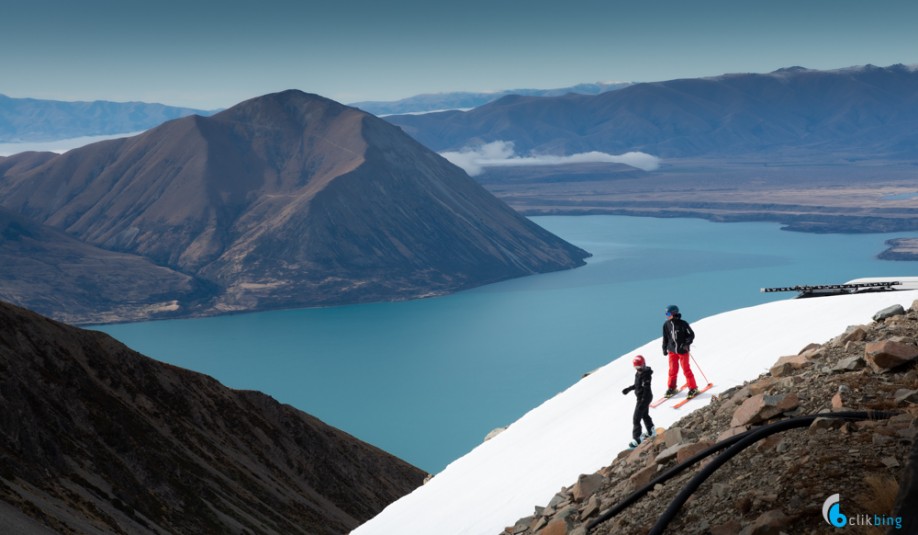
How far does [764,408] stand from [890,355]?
180cm

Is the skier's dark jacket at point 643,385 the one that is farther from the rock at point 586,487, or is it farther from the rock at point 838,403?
the rock at point 838,403

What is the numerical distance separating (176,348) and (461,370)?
191 feet

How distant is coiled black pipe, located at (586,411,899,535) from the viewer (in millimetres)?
11391

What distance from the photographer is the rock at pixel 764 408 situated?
1298 centimetres

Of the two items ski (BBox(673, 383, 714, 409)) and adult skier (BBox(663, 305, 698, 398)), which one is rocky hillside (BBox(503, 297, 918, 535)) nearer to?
adult skier (BBox(663, 305, 698, 398))

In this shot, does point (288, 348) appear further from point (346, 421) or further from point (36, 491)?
point (36, 491)

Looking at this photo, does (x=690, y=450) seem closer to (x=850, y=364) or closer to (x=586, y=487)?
(x=586, y=487)

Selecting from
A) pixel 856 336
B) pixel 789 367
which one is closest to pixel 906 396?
pixel 789 367

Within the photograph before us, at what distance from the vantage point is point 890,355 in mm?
13227

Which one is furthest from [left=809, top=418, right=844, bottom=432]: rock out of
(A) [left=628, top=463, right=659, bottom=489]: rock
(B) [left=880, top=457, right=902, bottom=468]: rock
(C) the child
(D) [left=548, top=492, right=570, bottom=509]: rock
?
(C) the child

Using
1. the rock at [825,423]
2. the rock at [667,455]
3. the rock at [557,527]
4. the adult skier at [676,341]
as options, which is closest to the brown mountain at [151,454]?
the rock at [557,527]

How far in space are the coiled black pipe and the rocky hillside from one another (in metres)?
0.07

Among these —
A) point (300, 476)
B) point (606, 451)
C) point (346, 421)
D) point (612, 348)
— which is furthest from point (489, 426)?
point (606, 451)

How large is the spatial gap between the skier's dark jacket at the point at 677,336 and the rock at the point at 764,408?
18.7 feet
